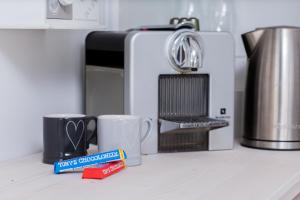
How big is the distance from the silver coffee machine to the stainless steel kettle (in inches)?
3.3

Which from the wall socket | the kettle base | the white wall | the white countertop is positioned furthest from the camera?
the kettle base

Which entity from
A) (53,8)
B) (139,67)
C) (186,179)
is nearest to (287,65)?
(139,67)

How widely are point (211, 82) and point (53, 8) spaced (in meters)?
0.42

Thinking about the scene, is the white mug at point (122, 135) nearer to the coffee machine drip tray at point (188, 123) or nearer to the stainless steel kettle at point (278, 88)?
the coffee machine drip tray at point (188, 123)

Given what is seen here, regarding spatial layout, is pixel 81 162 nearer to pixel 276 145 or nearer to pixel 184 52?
pixel 184 52

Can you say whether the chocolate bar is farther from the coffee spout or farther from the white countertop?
the coffee spout

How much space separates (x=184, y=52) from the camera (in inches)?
47.7

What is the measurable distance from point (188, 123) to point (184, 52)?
153mm

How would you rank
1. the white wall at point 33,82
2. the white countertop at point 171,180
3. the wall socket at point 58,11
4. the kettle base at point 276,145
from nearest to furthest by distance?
the white countertop at point 171,180 → the wall socket at point 58,11 → the white wall at point 33,82 → the kettle base at point 276,145

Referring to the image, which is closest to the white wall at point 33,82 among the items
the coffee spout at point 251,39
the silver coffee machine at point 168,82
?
the silver coffee machine at point 168,82

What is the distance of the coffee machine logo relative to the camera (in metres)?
1.21

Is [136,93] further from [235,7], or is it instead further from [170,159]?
[235,7]

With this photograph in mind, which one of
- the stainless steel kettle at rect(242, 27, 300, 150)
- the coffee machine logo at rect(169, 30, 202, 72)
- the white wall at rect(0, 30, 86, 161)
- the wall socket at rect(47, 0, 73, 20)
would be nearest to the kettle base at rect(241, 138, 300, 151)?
the stainless steel kettle at rect(242, 27, 300, 150)

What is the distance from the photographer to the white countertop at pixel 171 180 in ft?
2.93
